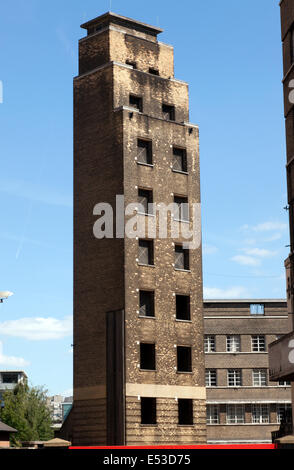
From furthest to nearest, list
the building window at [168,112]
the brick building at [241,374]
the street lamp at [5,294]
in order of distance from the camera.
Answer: the brick building at [241,374], the building window at [168,112], the street lamp at [5,294]

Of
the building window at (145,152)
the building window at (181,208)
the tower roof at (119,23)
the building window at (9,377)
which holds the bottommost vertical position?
the building window at (9,377)

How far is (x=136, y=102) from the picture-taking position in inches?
2208

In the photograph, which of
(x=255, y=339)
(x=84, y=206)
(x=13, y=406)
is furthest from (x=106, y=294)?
(x=13, y=406)

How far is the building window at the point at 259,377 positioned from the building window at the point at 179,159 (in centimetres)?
3032

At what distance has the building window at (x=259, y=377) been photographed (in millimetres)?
79438

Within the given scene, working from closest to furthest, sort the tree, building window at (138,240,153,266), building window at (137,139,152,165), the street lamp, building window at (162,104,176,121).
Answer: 1. the street lamp
2. building window at (138,240,153,266)
3. building window at (137,139,152,165)
4. building window at (162,104,176,121)
5. the tree

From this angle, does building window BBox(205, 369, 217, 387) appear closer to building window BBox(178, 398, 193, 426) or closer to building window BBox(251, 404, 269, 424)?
building window BBox(251, 404, 269, 424)

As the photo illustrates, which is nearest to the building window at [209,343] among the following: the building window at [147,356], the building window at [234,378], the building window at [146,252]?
the building window at [234,378]

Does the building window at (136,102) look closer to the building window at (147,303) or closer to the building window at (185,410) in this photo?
the building window at (147,303)

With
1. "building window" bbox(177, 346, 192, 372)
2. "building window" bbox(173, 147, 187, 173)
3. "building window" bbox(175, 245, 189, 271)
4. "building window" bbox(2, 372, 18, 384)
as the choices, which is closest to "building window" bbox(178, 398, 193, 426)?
"building window" bbox(177, 346, 192, 372)

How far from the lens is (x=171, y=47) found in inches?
2360

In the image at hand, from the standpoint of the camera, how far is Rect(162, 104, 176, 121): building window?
189ft

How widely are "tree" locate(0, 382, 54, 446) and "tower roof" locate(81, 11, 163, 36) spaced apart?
1947 inches

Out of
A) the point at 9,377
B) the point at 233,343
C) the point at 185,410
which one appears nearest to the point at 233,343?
the point at 233,343
